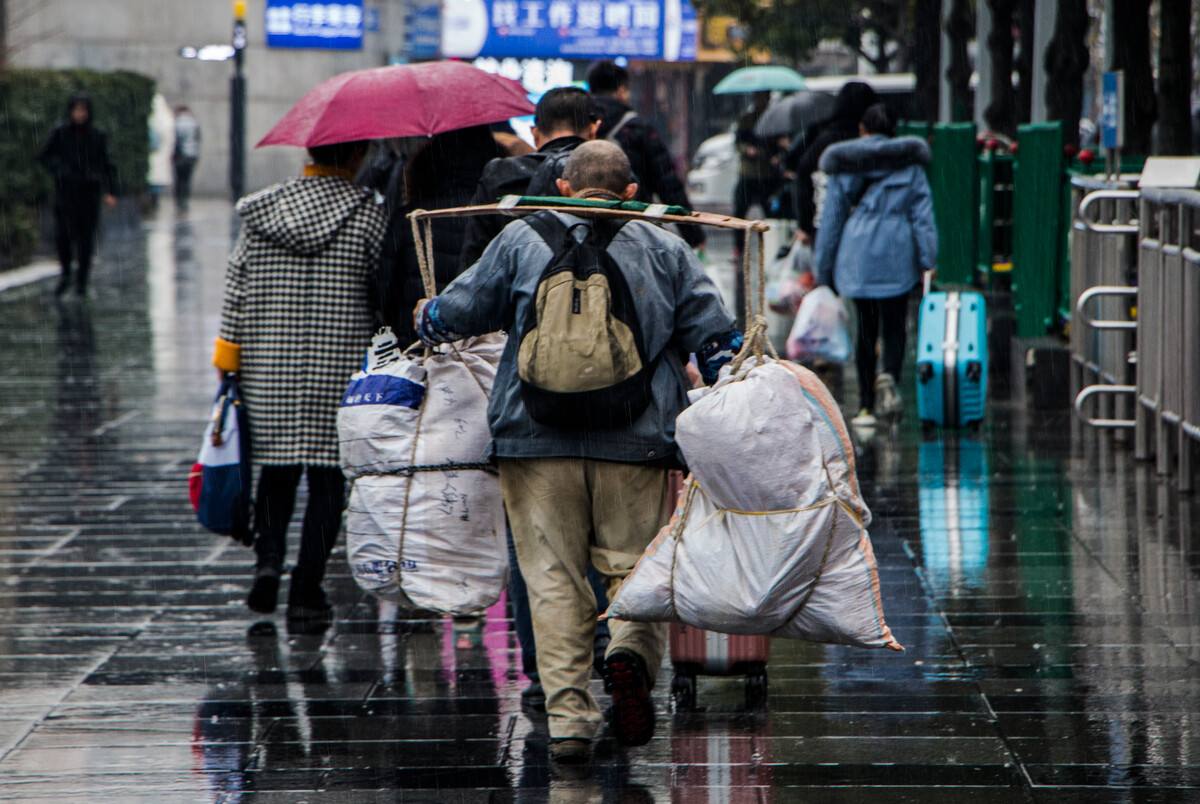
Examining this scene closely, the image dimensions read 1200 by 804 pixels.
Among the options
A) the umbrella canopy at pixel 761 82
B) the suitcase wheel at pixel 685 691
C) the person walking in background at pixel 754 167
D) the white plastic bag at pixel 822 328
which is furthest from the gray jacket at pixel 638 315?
the umbrella canopy at pixel 761 82

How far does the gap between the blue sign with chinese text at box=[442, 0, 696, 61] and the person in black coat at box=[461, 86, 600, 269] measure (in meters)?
37.0

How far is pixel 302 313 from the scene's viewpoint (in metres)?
6.63

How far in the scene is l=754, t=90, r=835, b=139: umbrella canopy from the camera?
20094mm

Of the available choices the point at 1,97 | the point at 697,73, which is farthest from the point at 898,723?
the point at 697,73

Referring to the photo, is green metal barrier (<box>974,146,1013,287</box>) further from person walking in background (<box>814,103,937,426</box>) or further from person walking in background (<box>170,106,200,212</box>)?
person walking in background (<box>170,106,200,212</box>)

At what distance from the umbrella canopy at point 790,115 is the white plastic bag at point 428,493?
1461 centimetres

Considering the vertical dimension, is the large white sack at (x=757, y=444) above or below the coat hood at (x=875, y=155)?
below

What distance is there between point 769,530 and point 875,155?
19.2ft

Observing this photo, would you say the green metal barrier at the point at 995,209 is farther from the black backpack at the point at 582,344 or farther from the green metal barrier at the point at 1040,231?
the black backpack at the point at 582,344

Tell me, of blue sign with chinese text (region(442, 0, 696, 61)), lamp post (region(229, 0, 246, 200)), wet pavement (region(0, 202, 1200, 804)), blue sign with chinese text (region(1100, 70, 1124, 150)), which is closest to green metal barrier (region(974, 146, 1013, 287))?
blue sign with chinese text (region(1100, 70, 1124, 150))

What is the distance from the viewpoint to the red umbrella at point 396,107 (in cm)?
640

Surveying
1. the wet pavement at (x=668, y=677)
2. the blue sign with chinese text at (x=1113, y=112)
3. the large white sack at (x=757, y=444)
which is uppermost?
the blue sign with chinese text at (x=1113, y=112)

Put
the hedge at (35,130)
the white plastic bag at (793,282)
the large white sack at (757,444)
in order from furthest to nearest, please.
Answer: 1. the hedge at (35,130)
2. the white plastic bag at (793,282)
3. the large white sack at (757,444)

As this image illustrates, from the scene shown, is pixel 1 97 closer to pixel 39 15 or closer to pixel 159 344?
pixel 159 344
